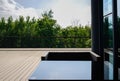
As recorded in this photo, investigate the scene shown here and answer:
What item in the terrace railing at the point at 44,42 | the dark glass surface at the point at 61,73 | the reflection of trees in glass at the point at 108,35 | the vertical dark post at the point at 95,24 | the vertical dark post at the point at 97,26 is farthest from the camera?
the terrace railing at the point at 44,42

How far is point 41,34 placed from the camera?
56.3ft

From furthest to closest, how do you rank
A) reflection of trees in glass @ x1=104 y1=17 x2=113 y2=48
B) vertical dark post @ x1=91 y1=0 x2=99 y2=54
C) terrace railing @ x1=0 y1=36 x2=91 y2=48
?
1. terrace railing @ x1=0 y1=36 x2=91 y2=48
2. vertical dark post @ x1=91 y1=0 x2=99 y2=54
3. reflection of trees in glass @ x1=104 y1=17 x2=113 y2=48

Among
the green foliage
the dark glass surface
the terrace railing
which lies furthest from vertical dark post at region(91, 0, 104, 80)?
the terrace railing

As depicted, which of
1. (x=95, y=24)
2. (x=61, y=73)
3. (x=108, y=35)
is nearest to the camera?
(x=61, y=73)

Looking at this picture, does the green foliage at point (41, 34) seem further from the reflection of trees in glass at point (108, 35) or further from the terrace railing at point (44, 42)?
the reflection of trees in glass at point (108, 35)

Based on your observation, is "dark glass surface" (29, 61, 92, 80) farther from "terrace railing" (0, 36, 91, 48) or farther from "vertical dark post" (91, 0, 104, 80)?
"terrace railing" (0, 36, 91, 48)

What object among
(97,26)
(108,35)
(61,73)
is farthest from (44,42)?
(61,73)

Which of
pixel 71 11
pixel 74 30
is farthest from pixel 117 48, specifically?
pixel 71 11

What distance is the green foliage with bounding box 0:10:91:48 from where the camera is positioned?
13.7 meters

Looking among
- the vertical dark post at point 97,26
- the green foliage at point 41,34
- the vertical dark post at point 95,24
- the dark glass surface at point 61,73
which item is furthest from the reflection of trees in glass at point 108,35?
the green foliage at point 41,34

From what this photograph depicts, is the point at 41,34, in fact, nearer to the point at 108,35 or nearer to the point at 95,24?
the point at 95,24

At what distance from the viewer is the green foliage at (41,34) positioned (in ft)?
45.0

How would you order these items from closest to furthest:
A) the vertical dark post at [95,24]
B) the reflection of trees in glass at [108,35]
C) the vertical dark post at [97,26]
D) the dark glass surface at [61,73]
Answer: the dark glass surface at [61,73]
the reflection of trees in glass at [108,35]
the vertical dark post at [97,26]
the vertical dark post at [95,24]

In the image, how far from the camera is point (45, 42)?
547 inches
